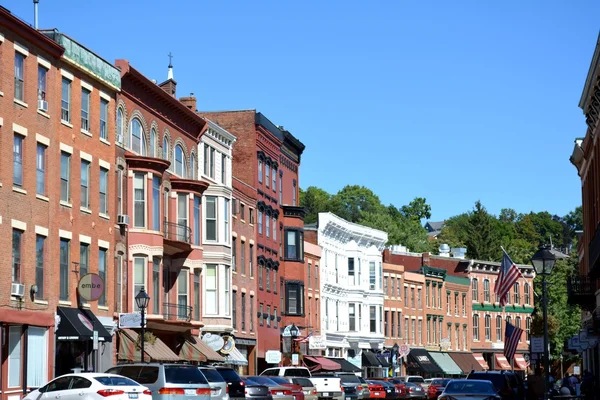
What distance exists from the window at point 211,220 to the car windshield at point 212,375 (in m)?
27.2

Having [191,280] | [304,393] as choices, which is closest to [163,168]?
[191,280]

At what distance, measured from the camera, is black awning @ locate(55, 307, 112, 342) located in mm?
43406

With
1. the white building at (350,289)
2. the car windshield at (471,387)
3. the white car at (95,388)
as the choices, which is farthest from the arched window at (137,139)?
the white building at (350,289)

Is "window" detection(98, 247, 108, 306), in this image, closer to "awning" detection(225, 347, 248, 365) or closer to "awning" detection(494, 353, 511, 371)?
"awning" detection(225, 347, 248, 365)

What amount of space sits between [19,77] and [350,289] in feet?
182

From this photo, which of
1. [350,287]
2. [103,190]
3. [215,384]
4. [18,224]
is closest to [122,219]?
[103,190]

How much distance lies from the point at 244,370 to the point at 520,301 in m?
61.8

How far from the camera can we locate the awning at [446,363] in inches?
4284

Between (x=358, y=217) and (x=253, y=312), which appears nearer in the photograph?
(x=253, y=312)

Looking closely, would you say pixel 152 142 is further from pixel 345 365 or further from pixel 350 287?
pixel 350 287

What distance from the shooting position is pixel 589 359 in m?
71.2

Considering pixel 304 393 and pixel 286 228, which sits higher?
pixel 286 228

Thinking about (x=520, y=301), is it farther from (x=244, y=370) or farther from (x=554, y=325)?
(x=244, y=370)

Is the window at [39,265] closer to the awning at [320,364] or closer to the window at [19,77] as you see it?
the window at [19,77]
